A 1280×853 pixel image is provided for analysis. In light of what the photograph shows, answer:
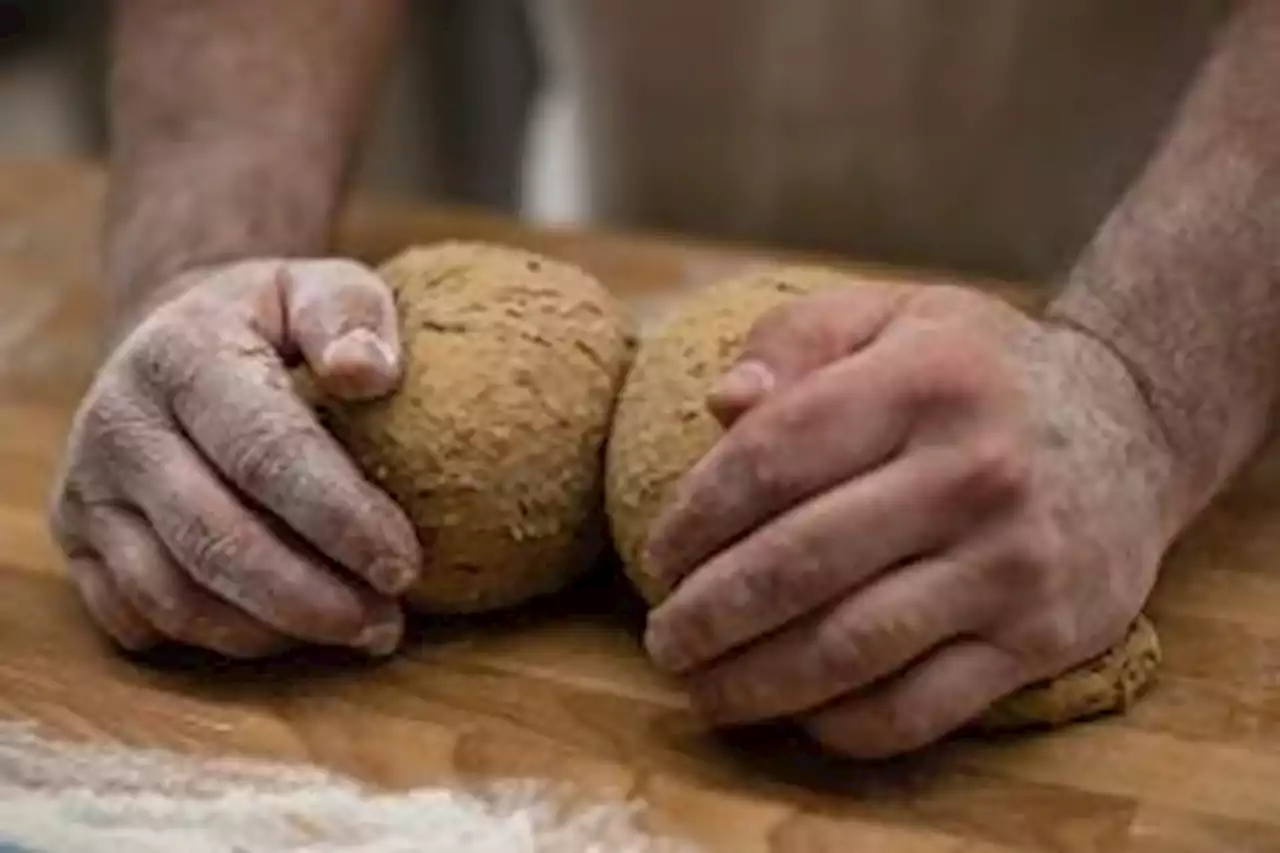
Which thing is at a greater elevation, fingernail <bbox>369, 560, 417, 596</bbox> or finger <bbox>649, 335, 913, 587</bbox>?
finger <bbox>649, 335, 913, 587</bbox>

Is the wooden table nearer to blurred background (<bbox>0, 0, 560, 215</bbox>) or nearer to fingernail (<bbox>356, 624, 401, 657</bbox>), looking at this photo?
fingernail (<bbox>356, 624, 401, 657</bbox>)

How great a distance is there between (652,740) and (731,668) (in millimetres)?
57

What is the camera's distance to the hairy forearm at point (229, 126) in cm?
105

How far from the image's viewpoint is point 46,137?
2.14 meters

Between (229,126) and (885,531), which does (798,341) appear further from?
(229,126)

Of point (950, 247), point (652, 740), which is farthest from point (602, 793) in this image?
point (950, 247)

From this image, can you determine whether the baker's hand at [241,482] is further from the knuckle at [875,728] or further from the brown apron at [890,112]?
the brown apron at [890,112]

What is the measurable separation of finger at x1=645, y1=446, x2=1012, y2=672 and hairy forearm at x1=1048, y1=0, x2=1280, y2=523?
0.40 feet

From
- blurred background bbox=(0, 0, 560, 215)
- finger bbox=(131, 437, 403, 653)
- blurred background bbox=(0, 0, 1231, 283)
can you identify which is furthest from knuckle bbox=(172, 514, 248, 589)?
blurred background bbox=(0, 0, 560, 215)

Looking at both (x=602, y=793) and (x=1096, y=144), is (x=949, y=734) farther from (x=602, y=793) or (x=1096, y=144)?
(x=1096, y=144)

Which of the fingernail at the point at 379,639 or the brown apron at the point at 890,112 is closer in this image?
the fingernail at the point at 379,639

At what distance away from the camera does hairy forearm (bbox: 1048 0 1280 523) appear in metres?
0.87

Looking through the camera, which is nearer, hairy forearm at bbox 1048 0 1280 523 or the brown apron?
hairy forearm at bbox 1048 0 1280 523

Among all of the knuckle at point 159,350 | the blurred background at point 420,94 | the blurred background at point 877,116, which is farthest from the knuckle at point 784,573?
the blurred background at point 420,94
